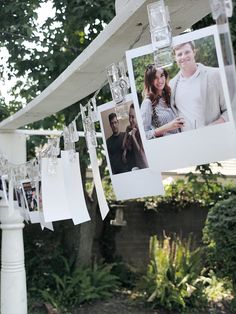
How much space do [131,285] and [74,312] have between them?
3.52 feet

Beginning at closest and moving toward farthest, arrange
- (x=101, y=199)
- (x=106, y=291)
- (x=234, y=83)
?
(x=234, y=83) → (x=101, y=199) → (x=106, y=291)

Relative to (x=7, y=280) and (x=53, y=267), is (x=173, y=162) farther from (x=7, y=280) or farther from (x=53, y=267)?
(x=53, y=267)

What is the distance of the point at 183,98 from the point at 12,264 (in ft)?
7.50

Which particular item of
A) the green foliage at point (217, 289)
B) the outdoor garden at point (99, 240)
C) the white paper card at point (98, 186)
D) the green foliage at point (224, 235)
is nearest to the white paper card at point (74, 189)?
the white paper card at point (98, 186)

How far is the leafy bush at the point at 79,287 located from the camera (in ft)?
15.2

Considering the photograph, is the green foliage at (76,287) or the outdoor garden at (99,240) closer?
the outdoor garden at (99,240)

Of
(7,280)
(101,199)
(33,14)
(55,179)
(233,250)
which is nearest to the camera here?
(101,199)

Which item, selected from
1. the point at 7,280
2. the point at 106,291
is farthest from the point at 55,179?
the point at 106,291

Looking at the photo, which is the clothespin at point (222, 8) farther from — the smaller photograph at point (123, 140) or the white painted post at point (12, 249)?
the white painted post at point (12, 249)

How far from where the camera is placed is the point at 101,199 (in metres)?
1.50

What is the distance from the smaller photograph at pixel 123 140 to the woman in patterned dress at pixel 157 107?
16cm

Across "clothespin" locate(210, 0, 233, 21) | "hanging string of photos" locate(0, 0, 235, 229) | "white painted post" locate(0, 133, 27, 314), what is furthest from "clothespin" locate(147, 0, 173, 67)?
"white painted post" locate(0, 133, 27, 314)

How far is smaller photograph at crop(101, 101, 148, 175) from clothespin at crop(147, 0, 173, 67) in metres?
0.23

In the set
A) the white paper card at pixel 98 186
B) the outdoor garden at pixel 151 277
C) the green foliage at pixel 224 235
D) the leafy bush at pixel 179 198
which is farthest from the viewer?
the leafy bush at pixel 179 198
